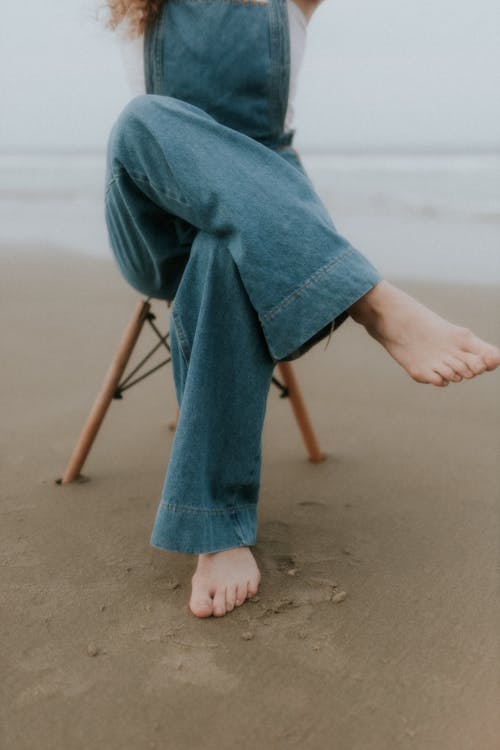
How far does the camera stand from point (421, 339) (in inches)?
44.9

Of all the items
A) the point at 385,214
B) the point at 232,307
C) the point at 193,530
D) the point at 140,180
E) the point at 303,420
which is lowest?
the point at 385,214

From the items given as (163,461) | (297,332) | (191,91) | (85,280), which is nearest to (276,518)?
(163,461)

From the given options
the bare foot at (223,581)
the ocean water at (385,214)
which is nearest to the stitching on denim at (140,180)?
the bare foot at (223,581)

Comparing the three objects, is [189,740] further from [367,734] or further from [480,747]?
[480,747]

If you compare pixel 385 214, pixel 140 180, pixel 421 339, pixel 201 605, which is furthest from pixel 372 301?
pixel 385 214

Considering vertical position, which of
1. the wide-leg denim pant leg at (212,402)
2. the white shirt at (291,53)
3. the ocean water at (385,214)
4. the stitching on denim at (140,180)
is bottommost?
the ocean water at (385,214)

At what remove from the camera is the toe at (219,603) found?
1.10 metres

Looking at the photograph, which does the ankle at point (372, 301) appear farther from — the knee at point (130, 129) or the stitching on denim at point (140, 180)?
the knee at point (130, 129)

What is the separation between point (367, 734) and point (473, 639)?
24 cm

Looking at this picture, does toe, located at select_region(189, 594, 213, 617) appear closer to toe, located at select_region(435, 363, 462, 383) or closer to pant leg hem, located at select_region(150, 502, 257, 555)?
pant leg hem, located at select_region(150, 502, 257, 555)

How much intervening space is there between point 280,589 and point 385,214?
497 cm

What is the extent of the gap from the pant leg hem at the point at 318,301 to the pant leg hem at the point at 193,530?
0.28 m

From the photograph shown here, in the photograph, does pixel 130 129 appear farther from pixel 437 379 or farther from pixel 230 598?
pixel 230 598

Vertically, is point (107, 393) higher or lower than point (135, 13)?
lower
